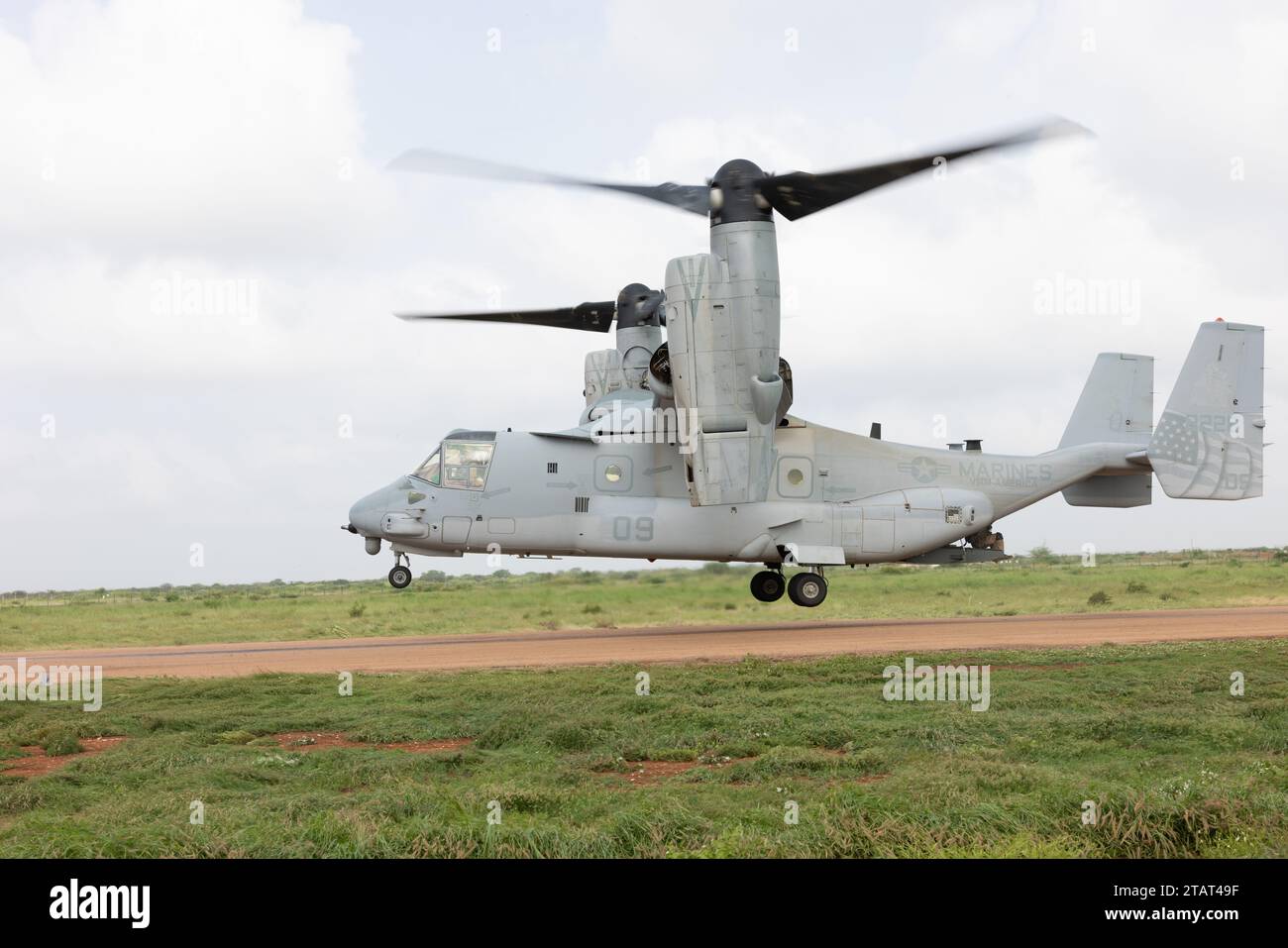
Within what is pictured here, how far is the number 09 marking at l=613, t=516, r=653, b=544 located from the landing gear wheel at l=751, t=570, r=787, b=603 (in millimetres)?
3184

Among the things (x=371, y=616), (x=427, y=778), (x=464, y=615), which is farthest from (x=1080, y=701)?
(x=371, y=616)

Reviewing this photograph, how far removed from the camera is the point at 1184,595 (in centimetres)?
3161

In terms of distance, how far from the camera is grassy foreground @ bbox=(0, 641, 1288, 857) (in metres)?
7.12

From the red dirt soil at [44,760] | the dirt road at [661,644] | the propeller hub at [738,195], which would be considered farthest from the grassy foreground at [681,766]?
the propeller hub at [738,195]

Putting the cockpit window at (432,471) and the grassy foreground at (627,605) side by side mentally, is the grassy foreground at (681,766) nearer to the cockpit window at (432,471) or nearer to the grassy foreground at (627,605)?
the cockpit window at (432,471)

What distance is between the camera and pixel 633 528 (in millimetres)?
22641

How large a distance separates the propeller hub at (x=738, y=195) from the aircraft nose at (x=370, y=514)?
320 inches

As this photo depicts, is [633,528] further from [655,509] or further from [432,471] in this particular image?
[432,471]

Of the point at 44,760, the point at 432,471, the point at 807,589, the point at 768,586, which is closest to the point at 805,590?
the point at 807,589

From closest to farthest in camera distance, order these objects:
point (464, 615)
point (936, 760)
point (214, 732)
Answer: point (936, 760) < point (214, 732) < point (464, 615)
